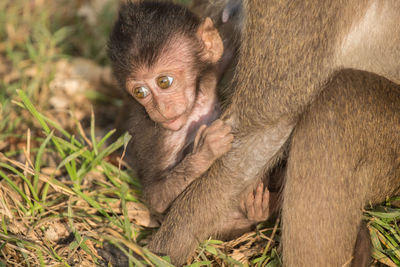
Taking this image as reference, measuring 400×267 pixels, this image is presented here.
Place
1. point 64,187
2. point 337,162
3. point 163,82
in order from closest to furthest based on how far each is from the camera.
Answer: point 337,162, point 163,82, point 64,187

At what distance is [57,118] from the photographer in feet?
13.7

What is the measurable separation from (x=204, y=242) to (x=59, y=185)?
3.16ft

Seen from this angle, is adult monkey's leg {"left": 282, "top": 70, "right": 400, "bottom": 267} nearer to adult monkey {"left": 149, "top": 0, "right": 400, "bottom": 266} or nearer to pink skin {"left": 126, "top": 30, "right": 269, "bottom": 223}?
adult monkey {"left": 149, "top": 0, "right": 400, "bottom": 266}

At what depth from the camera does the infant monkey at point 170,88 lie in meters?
2.79

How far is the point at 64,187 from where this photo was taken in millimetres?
3031

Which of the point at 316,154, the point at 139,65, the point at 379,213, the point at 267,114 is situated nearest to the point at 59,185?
the point at 139,65

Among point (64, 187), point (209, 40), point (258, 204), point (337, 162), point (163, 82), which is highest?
point (209, 40)

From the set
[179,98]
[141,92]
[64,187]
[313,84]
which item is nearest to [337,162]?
[313,84]

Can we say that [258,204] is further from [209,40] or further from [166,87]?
[209,40]

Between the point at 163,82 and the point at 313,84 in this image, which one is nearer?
Answer: the point at 313,84

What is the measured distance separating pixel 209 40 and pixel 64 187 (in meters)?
1.26

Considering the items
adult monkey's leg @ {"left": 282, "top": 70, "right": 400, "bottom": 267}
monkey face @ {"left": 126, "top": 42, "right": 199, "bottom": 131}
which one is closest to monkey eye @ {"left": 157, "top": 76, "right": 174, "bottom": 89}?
monkey face @ {"left": 126, "top": 42, "right": 199, "bottom": 131}

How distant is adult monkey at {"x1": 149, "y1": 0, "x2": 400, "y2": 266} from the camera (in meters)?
2.20

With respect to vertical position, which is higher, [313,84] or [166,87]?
[313,84]
